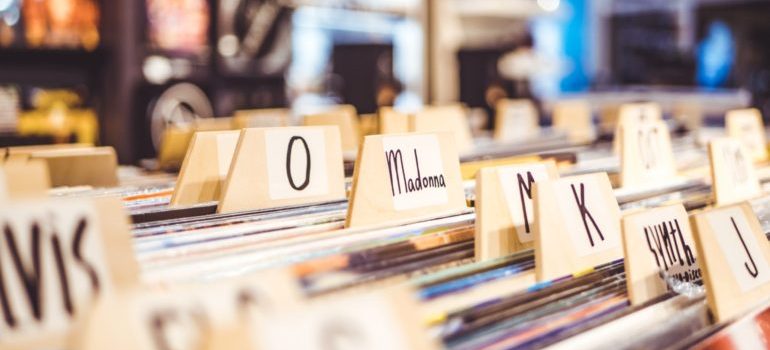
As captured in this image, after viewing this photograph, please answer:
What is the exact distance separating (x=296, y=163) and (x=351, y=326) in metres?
Result: 0.64

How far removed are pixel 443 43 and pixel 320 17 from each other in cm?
151

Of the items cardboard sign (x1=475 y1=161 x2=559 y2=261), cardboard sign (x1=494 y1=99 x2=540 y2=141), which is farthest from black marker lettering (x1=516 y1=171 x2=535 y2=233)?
cardboard sign (x1=494 y1=99 x2=540 y2=141)

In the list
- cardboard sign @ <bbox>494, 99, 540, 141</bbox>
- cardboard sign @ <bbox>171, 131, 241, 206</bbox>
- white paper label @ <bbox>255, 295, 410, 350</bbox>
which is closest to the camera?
white paper label @ <bbox>255, 295, 410, 350</bbox>

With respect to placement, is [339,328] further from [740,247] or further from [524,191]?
[740,247]

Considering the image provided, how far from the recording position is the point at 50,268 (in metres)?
0.72

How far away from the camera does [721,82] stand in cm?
776

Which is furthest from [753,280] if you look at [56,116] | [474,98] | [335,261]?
[474,98]

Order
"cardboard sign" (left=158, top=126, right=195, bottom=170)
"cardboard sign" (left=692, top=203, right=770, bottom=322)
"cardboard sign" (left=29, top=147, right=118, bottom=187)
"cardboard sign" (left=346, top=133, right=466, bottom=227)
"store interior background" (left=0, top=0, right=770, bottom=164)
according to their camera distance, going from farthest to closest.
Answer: "store interior background" (left=0, top=0, right=770, bottom=164), "cardboard sign" (left=158, top=126, right=195, bottom=170), "cardboard sign" (left=29, top=147, right=118, bottom=187), "cardboard sign" (left=346, top=133, right=466, bottom=227), "cardboard sign" (left=692, top=203, right=770, bottom=322)

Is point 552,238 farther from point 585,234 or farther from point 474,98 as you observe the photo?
point 474,98

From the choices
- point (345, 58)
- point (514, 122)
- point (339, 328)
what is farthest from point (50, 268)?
point (345, 58)

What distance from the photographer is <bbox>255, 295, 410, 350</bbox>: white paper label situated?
55 centimetres

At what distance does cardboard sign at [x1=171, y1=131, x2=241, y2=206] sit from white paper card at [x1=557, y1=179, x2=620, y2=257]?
1.81 feet

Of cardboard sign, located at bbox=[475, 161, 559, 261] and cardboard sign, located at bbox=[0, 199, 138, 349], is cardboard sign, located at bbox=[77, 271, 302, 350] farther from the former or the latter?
cardboard sign, located at bbox=[475, 161, 559, 261]

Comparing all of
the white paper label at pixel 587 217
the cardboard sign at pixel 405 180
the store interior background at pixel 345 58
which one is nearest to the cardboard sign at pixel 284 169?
the cardboard sign at pixel 405 180
